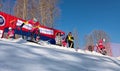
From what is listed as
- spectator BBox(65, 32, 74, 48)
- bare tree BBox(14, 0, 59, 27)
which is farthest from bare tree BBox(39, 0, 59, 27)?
spectator BBox(65, 32, 74, 48)

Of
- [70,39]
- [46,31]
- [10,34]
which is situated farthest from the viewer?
[46,31]

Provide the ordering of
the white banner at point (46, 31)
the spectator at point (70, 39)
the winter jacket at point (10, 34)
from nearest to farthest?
1. the winter jacket at point (10, 34)
2. the spectator at point (70, 39)
3. the white banner at point (46, 31)

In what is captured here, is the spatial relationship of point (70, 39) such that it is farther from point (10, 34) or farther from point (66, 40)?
point (10, 34)

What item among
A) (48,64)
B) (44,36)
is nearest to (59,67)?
(48,64)

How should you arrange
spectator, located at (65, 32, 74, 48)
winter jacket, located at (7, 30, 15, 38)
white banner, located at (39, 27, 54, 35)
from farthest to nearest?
white banner, located at (39, 27, 54, 35) < spectator, located at (65, 32, 74, 48) < winter jacket, located at (7, 30, 15, 38)

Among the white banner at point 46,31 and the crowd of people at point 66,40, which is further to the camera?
the white banner at point 46,31

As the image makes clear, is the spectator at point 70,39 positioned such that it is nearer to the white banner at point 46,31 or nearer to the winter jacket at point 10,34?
the white banner at point 46,31

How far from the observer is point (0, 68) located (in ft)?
12.3

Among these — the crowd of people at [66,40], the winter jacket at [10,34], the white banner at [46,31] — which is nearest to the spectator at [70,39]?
the crowd of people at [66,40]

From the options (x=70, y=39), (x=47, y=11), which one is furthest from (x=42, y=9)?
(x=70, y=39)

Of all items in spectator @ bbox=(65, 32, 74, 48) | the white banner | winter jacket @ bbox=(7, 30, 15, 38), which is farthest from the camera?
the white banner

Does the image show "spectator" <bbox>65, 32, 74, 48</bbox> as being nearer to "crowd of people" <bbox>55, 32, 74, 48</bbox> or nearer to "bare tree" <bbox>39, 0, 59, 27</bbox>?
"crowd of people" <bbox>55, 32, 74, 48</bbox>

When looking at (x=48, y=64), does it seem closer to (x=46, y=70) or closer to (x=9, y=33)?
(x=46, y=70)

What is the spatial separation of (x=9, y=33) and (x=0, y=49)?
12.1 meters
